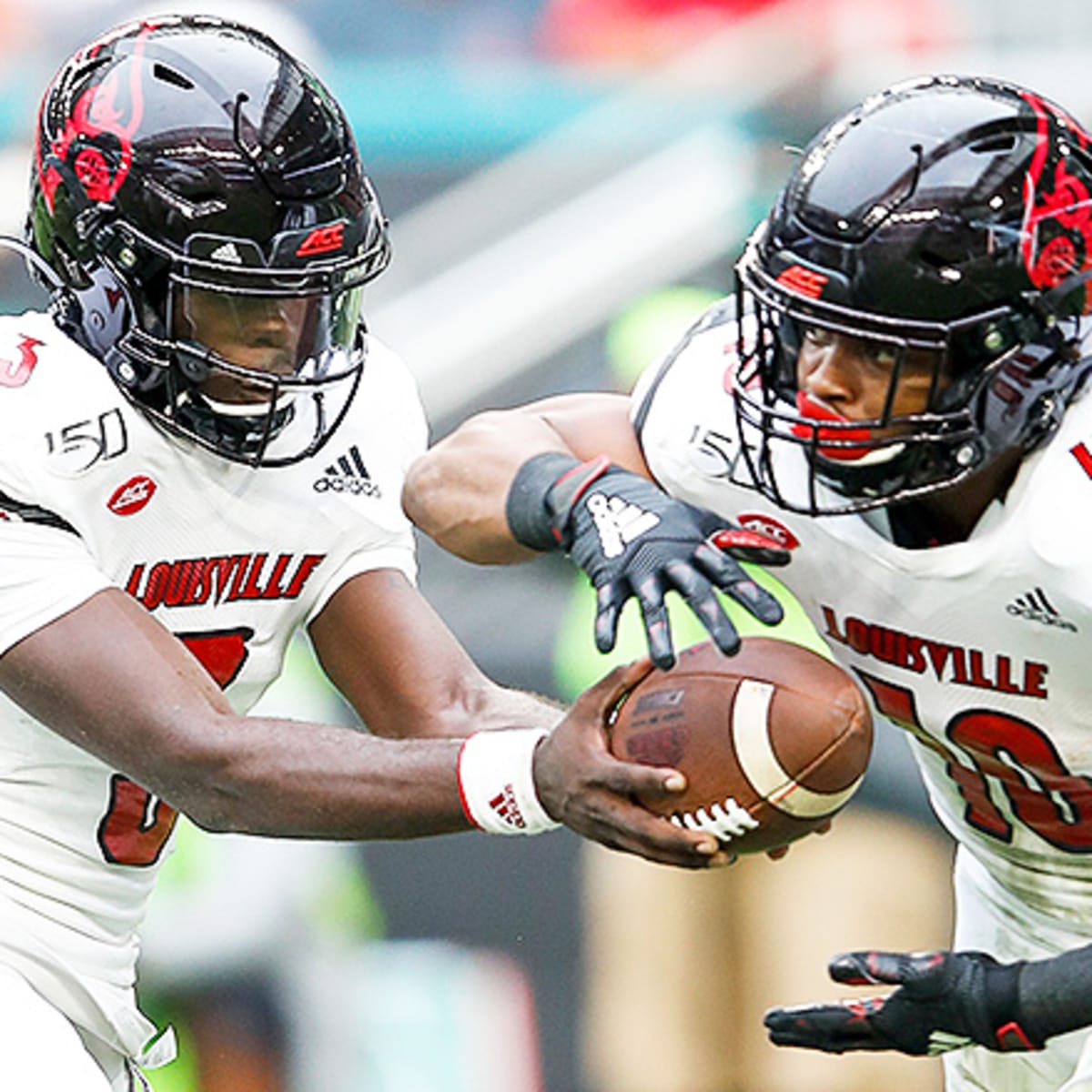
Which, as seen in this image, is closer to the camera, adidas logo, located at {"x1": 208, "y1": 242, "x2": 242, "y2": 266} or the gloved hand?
the gloved hand

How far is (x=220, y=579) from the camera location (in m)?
3.05

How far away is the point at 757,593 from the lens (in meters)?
2.54

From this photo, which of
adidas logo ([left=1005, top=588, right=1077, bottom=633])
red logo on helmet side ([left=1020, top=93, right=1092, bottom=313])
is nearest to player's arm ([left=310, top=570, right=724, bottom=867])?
adidas logo ([left=1005, top=588, right=1077, bottom=633])

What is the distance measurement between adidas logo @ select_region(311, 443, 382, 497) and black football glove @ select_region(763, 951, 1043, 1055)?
891 mm

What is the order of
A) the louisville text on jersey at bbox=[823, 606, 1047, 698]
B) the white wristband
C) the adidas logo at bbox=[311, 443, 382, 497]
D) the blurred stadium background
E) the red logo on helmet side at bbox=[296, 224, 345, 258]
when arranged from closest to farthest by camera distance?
the white wristband → the louisville text on jersey at bbox=[823, 606, 1047, 698] → the red logo on helmet side at bbox=[296, 224, 345, 258] → the adidas logo at bbox=[311, 443, 382, 497] → the blurred stadium background

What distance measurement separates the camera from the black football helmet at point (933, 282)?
2.73m

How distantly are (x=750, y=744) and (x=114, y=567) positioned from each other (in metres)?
0.89

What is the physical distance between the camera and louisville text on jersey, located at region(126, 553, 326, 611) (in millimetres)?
2996

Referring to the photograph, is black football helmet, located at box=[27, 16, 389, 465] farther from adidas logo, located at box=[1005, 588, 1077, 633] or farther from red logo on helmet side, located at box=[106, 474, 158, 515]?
adidas logo, located at box=[1005, 588, 1077, 633]

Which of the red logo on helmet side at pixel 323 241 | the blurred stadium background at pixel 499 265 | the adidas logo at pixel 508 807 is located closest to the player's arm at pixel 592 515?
the adidas logo at pixel 508 807

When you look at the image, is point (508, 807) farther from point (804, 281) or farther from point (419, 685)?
point (804, 281)

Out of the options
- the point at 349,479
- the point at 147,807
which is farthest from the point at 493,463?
the point at 147,807

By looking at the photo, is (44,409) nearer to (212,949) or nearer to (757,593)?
A: (757,593)

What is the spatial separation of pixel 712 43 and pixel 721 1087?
2.39 m
